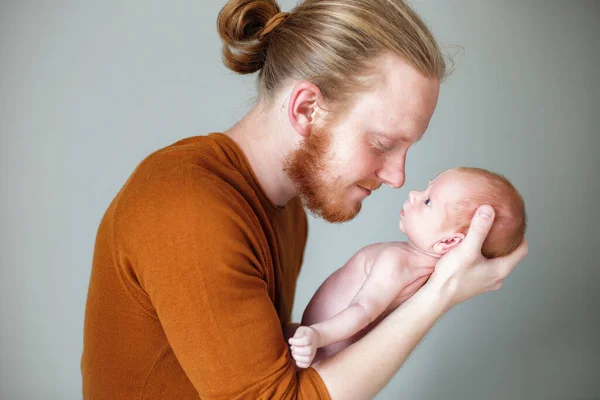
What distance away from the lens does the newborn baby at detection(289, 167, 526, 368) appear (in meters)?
1.73

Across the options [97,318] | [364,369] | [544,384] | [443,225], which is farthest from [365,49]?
[544,384]

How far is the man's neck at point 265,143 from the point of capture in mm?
1747

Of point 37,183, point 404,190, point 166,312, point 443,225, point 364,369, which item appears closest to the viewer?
point 166,312

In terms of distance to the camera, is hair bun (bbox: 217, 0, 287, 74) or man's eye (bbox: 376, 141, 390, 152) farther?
hair bun (bbox: 217, 0, 287, 74)

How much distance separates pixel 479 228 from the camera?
65.6 inches

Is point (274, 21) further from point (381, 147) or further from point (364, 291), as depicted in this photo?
point (364, 291)

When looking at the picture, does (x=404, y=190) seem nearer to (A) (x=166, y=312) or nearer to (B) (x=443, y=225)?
(B) (x=443, y=225)

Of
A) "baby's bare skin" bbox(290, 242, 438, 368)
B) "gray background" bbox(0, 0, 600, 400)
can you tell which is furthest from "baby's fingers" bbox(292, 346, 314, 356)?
"gray background" bbox(0, 0, 600, 400)

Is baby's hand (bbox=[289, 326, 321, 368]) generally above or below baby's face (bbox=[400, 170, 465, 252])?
below

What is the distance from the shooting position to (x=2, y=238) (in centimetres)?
295

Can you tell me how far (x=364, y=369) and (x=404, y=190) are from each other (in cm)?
170

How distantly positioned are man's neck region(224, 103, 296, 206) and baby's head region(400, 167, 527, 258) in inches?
14.7

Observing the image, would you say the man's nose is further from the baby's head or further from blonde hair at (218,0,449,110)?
blonde hair at (218,0,449,110)

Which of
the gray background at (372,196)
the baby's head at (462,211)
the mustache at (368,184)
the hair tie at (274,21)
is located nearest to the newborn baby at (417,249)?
the baby's head at (462,211)
